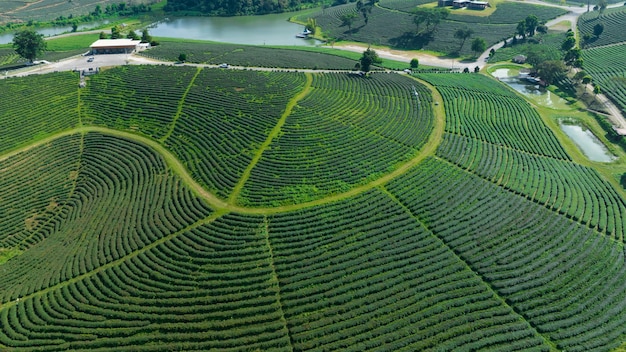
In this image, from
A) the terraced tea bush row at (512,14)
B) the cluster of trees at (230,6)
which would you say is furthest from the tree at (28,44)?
the terraced tea bush row at (512,14)

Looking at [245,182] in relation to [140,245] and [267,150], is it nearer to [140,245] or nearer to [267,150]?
[267,150]

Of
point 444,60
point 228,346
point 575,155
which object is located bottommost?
point 228,346

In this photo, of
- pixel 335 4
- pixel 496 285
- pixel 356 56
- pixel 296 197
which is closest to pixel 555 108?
pixel 356 56

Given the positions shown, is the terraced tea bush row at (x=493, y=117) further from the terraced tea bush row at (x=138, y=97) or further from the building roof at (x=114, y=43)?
the building roof at (x=114, y=43)

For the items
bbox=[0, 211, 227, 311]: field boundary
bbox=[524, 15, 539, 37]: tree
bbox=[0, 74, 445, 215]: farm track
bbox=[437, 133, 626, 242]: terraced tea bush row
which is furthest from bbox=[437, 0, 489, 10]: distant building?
bbox=[0, 211, 227, 311]: field boundary

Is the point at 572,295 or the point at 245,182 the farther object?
the point at 245,182

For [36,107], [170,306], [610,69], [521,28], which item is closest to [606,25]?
[521,28]

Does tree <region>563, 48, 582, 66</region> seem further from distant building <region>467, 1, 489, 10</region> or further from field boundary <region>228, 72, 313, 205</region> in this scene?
field boundary <region>228, 72, 313, 205</region>
